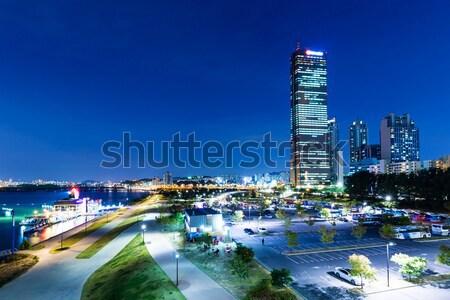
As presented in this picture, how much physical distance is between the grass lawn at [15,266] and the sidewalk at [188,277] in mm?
14646

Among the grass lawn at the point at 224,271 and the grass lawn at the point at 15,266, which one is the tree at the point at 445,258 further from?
the grass lawn at the point at 15,266

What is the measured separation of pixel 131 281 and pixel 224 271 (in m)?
8.66

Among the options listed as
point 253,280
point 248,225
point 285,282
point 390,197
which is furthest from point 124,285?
point 390,197

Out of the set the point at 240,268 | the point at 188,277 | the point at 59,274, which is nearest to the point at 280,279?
the point at 240,268

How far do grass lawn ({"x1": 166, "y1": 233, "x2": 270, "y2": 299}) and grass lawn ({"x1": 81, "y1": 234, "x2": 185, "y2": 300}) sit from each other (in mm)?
3981

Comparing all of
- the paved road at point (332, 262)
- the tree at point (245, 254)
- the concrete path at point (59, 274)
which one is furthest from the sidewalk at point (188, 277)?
the concrete path at point (59, 274)

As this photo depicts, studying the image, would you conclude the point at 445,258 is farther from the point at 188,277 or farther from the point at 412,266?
the point at 188,277

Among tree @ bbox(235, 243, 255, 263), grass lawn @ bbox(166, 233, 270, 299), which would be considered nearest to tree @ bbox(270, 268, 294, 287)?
grass lawn @ bbox(166, 233, 270, 299)

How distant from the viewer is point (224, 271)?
3052cm

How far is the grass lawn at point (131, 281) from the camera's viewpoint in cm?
2652

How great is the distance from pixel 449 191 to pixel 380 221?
31.9 metres

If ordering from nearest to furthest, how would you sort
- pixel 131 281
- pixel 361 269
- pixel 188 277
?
pixel 361 269 → pixel 188 277 → pixel 131 281

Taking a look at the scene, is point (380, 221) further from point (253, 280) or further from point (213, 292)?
point (213, 292)

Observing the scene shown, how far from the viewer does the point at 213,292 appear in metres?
25.2
